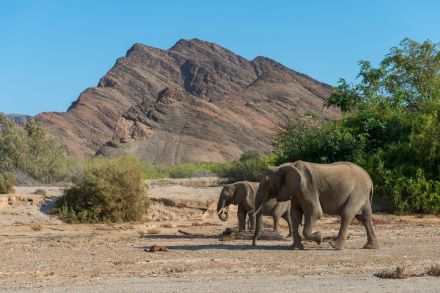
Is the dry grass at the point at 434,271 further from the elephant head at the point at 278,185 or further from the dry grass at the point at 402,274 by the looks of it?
Result: the elephant head at the point at 278,185

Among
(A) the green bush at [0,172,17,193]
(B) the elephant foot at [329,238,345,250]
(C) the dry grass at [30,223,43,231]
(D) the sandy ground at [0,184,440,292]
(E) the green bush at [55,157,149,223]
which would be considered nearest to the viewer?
(D) the sandy ground at [0,184,440,292]

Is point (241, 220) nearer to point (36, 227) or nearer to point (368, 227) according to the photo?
point (368, 227)

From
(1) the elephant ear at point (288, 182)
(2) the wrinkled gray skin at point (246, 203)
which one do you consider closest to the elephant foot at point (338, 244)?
(1) the elephant ear at point (288, 182)

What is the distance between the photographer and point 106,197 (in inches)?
978

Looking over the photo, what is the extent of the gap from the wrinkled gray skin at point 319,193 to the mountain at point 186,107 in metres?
33.6

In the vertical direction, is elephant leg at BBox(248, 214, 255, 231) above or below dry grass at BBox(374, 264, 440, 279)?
above

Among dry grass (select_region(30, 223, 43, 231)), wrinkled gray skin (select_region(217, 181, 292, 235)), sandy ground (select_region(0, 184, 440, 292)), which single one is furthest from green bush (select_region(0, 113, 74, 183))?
wrinkled gray skin (select_region(217, 181, 292, 235))

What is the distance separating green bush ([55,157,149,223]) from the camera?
24.8 meters

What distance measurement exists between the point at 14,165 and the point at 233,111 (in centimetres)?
6701

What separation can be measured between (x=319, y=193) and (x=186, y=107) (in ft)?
263

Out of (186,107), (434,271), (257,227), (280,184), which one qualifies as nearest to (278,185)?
(280,184)

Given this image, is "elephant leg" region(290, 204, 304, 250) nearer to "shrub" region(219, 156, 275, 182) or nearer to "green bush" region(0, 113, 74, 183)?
"shrub" region(219, 156, 275, 182)

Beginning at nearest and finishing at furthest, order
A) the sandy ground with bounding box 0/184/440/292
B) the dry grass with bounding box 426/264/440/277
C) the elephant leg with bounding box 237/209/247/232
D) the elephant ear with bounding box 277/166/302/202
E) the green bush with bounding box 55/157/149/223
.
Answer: the sandy ground with bounding box 0/184/440/292 → the dry grass with bounding box 426/264/440/277 → the elephant ear with bounding box 277/166/302/202 → the elephant leg with bounding box 237/209/247/232 → the green bush with bounding box 55/157/149/223

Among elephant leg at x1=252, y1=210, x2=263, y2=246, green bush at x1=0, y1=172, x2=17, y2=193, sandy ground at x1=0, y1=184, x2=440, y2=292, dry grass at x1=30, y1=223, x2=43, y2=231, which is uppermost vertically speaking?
green bush at x1=0, y1=172, x2=17, y2=193
